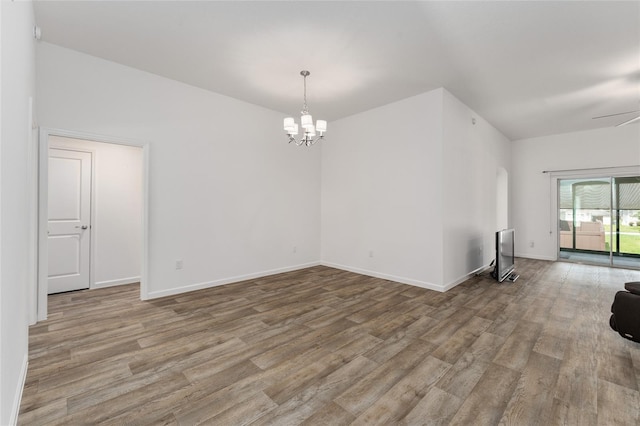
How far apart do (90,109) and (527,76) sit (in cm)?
557

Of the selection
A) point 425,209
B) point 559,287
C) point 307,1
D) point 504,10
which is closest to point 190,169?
point 307,1

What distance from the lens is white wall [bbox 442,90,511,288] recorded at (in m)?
4.25

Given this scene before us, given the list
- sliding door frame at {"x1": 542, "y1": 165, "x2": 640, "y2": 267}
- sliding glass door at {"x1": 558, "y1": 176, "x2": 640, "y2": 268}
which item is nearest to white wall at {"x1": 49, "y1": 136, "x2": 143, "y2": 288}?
sliding door frame at {"x1": 542, "y1": 165, "x2": 640, "y2": 267}

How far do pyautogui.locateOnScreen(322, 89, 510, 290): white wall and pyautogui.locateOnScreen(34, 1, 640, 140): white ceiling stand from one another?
0.51 meters

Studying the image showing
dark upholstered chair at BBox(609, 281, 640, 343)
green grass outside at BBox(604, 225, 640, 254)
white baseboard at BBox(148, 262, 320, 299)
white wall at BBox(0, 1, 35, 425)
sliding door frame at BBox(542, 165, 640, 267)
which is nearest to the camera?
white wall at BBox(0, 1, 35, 425)

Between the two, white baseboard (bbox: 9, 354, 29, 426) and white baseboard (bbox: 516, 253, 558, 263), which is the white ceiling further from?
white baseboard (bbox: 516, 253, 558, 263)

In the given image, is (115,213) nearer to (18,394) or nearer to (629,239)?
(18,394)

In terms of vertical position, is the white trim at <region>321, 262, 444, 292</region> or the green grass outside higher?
the green grass outside

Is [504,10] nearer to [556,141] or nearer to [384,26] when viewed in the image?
[384,26]

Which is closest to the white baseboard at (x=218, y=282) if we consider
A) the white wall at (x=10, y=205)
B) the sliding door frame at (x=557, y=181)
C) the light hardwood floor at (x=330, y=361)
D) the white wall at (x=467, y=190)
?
the light hardwood floor at (x=330, y=361)

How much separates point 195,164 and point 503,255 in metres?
5.22

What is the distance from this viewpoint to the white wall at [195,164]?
3.25 metres

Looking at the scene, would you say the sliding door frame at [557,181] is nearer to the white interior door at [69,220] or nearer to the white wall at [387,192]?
the white wall at [387,192]

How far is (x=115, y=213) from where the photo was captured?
4.42m
